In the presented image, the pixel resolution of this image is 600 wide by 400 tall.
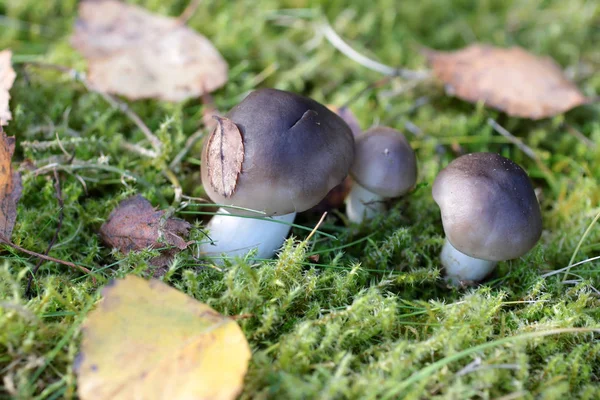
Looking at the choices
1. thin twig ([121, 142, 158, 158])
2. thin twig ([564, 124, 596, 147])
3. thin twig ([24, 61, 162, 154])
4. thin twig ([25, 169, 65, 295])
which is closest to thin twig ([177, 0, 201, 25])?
thin twig ([24, 61, 162, 154])

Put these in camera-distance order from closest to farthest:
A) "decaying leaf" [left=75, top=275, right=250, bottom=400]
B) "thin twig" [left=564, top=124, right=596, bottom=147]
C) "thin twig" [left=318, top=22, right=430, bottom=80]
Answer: "decaying leaf" [left=75, top=275, right=250, bottom=400] < "thin twig" [left=564, top=124, right=596, bottom=147] < "thin twig" [left=318, top=22, right=430, bottom=80]

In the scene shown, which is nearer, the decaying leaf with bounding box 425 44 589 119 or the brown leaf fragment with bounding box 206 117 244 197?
the brown leaf fragment with bounding box 206 117 244 197

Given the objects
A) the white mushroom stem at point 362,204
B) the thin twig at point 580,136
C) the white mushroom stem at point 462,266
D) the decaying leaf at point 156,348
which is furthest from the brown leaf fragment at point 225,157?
the thin twig at point 580,136

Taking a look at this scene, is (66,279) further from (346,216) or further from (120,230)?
(346,216)

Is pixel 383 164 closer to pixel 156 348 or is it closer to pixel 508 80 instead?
pixel 156 348

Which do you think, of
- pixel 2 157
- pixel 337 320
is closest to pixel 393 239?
pixel 337 320

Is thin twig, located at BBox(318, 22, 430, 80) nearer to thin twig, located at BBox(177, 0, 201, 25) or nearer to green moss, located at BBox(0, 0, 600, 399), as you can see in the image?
green moss, located at BBox(0, 0, 600, 399)

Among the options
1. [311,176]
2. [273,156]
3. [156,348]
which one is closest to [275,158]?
[273,156]

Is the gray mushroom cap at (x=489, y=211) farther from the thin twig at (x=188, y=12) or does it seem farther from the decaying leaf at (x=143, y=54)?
the thin twig at (x=188, y=12)
